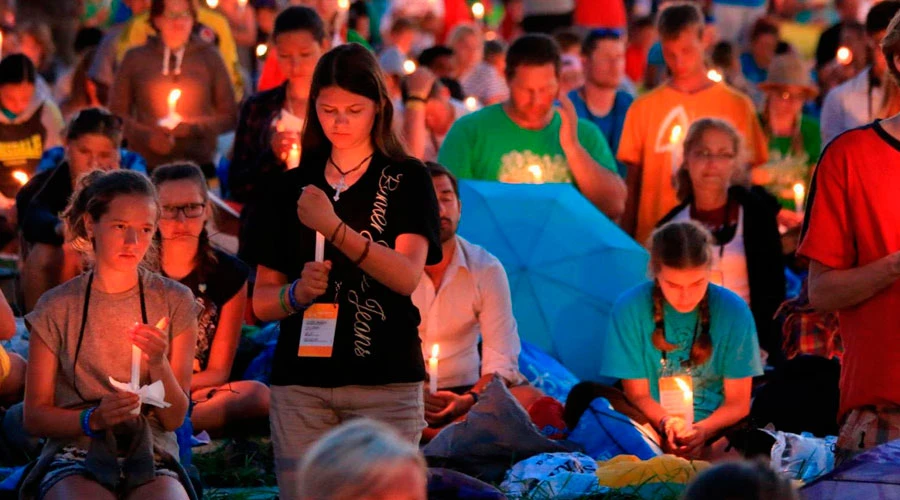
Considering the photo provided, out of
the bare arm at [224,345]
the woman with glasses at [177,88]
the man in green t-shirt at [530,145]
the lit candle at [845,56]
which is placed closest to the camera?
the bare arm at [224,345]

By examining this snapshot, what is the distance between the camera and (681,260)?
6.64 meters

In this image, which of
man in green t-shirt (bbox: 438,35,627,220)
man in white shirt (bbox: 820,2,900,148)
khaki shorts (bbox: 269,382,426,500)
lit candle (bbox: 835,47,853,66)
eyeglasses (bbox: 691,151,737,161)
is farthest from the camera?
lit candle (bbox: 835,47,853,66)

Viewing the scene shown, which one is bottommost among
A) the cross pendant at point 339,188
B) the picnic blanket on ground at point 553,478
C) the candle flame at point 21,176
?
the picnic blanket on ground at point 553,478

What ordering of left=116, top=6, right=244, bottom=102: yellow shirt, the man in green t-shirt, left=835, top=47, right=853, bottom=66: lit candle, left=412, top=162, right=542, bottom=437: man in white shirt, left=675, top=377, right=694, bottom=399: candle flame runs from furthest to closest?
left=835, top=47, right=853, bottom=66: lit candle < left=116, top=6, right=244, bottom=102: yellow shirt < the man in green t-shirt < left=412, top=162, right=542, bottom=437: man in white shirt < left=675, top=377, right=694, bottom=399: candle flame

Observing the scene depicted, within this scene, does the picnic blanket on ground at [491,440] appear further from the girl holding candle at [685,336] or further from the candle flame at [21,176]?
the candle flame at [21,176]

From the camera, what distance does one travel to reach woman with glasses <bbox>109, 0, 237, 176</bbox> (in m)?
9.75

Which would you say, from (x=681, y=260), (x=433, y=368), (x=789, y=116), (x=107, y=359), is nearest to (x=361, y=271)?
(x=107, y=359)

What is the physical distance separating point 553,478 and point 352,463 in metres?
2.82

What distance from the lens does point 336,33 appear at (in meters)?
10.5

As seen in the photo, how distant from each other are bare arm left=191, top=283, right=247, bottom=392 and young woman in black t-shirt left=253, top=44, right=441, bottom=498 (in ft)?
5.92

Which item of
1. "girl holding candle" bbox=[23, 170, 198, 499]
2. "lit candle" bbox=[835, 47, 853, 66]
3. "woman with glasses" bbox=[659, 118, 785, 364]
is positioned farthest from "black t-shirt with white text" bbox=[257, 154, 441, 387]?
"lit candle" bbox=[835, 47, 853, 66]

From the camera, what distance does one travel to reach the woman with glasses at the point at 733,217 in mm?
7855

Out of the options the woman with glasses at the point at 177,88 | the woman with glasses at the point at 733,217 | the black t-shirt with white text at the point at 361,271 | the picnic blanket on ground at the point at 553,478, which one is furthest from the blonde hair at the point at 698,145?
the black t-shirt with white text at the point at 361,271

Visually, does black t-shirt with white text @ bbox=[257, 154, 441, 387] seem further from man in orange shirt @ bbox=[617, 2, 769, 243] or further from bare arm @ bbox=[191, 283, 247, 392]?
man in orange shirt @ bbox=[617, 2, 769, 243]
